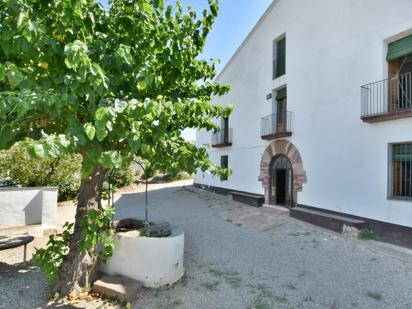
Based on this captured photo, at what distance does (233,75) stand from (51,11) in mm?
12190

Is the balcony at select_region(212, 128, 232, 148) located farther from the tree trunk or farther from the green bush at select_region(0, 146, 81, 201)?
the tree trunk

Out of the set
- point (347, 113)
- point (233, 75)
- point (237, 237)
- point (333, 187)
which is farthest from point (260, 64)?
point (237, 237)

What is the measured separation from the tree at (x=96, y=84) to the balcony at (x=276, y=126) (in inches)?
244

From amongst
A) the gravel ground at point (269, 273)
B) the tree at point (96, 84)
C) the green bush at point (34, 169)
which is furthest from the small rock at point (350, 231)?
the green bush at point (34, 169)

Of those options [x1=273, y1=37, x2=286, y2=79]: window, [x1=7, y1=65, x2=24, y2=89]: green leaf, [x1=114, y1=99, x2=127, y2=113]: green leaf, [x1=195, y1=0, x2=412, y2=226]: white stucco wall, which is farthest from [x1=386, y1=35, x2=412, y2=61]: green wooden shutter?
[x1=7, y1=65, x2=24, y2=89]: green leaf

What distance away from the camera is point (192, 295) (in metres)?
4.05

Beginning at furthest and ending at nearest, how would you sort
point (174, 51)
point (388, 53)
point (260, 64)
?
point (260, 64)
point (388, 53)
point (174, 51)

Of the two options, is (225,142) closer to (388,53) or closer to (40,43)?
(388,53)

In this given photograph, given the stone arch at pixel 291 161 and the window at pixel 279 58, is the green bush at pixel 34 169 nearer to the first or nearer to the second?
the stone arch at pixel 291 161

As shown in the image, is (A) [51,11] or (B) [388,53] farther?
(B) [388,53]

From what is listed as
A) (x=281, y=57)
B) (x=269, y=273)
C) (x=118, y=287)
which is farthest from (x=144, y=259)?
(x=281, y=57)

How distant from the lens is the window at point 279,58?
1084 centimetres

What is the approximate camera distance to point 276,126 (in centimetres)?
1084

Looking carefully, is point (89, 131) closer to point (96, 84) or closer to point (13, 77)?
point (96, 84)
